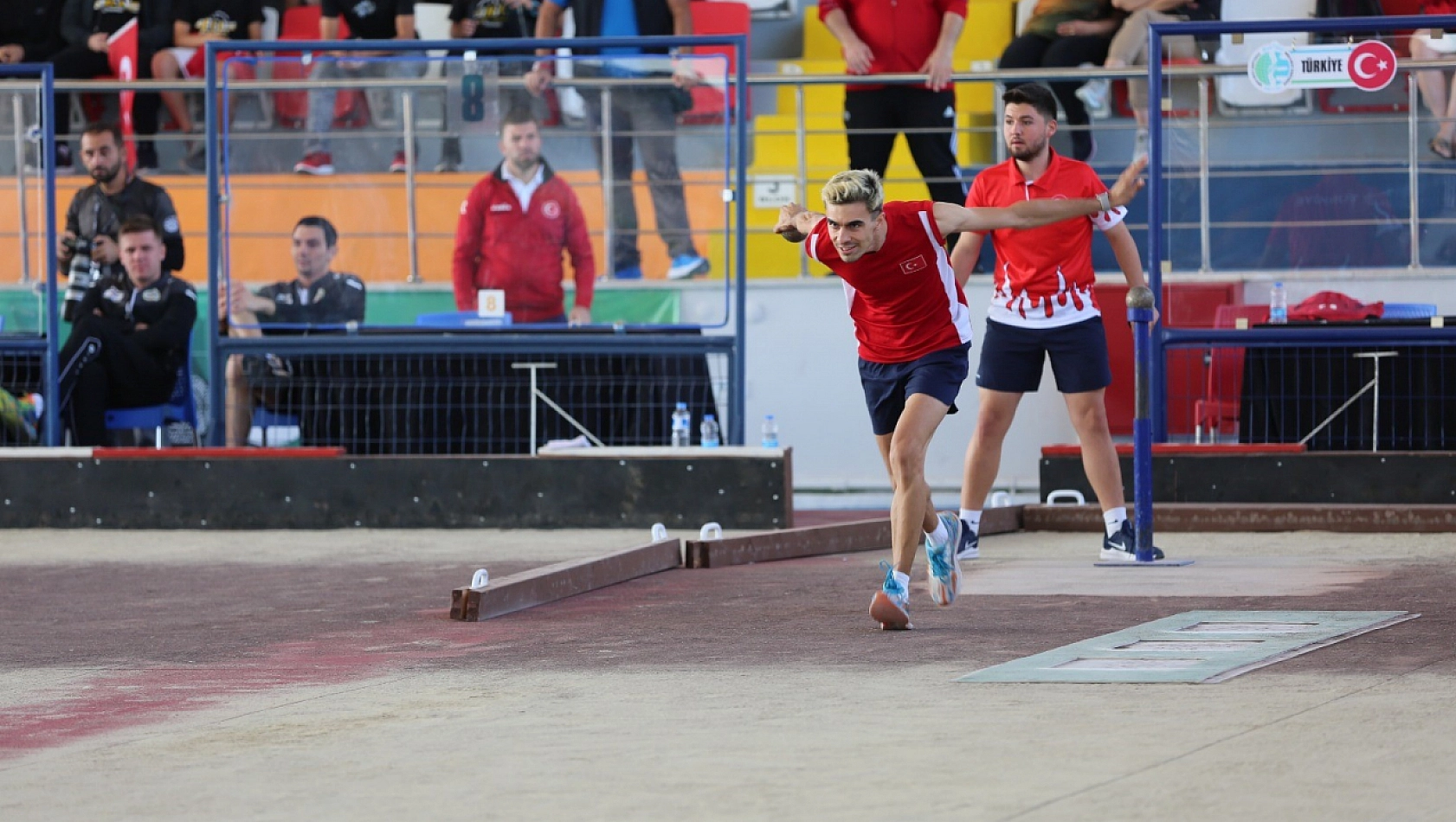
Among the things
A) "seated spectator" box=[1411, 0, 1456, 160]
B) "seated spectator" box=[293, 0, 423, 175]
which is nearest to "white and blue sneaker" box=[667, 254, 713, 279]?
"seated spectator" box=[293, 0, 423, 175]

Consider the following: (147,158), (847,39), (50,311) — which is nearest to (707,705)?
(50,311)

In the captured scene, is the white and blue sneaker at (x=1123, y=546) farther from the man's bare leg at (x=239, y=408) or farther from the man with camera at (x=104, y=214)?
the man with camera at (x=104, y=214)

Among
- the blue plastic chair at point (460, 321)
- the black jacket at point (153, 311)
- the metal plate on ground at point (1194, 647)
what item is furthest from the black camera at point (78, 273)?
the metal plate on ground at point (1194, 647)

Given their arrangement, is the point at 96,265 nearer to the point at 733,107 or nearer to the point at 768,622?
the point at 733,107

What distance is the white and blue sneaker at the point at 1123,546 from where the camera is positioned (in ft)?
31.4

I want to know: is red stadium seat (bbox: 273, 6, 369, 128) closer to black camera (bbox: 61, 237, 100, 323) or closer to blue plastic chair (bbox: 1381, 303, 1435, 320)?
black camera (bbox: 61, 237, 100, 323)

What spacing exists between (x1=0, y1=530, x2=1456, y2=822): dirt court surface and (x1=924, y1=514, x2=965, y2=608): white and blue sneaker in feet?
0.32

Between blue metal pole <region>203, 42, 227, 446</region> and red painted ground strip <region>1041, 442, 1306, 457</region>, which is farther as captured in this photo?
blue metal pole <region>203, 42, 227, 446</region>

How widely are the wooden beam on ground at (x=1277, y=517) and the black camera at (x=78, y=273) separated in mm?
6279

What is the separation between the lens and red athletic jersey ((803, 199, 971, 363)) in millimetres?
7660

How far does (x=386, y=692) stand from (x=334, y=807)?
1727 mm

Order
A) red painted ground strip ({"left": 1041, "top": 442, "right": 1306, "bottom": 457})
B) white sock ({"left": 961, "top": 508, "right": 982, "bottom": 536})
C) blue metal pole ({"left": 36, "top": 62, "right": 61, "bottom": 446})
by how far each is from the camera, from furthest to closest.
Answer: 1. blue metal pole ({"left": 36, "top": 62, "right": 61, "bottom": 446})
2. red painted ground strip ({"left": 1041, "top": 442, "right": 1306, "bottom": 457})
3. white sock ({"left": 961, "top": 508, "right": 982, "bottom": 536})

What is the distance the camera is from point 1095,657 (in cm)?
620

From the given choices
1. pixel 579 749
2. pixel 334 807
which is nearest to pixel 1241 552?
pixel 579 749
